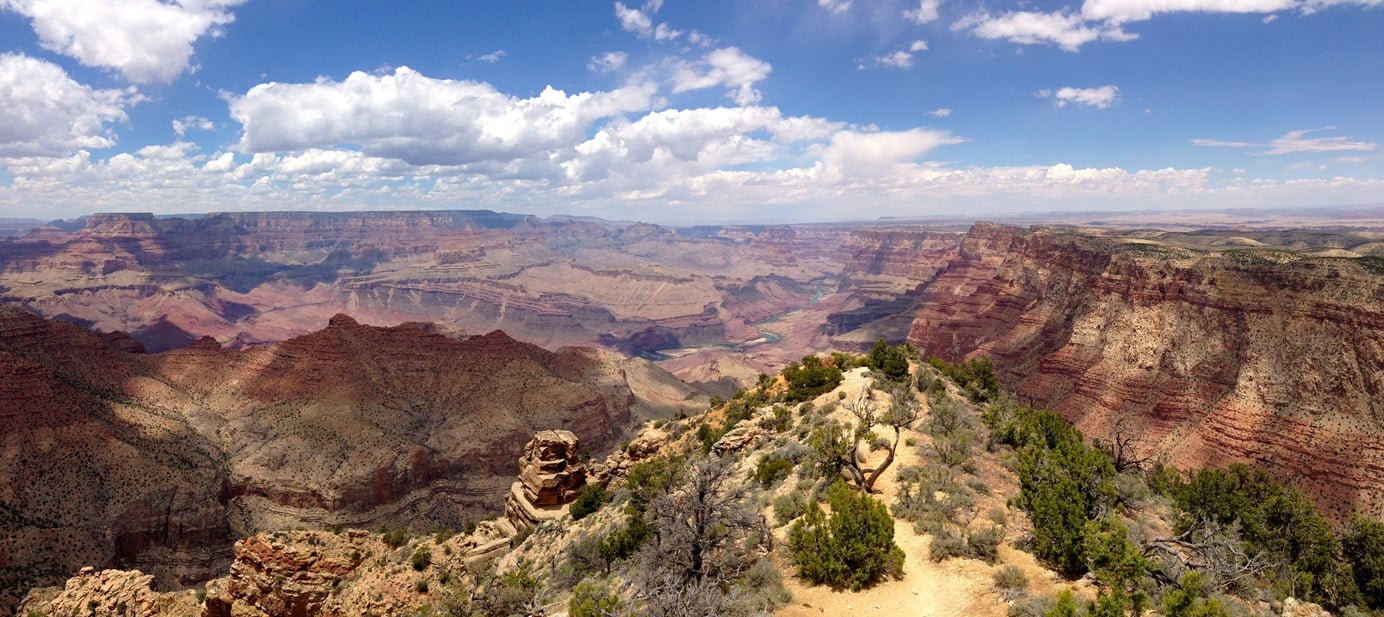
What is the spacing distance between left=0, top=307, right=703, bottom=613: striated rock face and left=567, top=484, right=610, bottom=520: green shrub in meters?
37.8

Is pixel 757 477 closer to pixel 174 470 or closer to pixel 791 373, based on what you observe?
pixel 791 373

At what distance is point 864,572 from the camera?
52.2 ft

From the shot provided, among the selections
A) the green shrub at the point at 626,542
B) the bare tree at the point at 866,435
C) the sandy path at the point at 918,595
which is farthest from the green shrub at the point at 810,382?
the sandy path at the point at 918,595

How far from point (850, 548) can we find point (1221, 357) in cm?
6285

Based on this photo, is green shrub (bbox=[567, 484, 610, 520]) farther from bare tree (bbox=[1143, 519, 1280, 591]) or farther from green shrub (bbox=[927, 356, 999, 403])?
bare tree (bbox=[1143, 519, 1280, 591])

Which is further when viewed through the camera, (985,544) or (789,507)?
(789,507)

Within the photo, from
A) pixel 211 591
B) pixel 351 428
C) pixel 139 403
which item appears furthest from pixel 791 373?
pixel 139 403

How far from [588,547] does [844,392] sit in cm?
1616

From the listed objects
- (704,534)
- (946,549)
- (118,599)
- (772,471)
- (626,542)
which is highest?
(704,534)

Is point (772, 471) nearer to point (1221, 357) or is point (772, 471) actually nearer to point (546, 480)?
point (546, 480)

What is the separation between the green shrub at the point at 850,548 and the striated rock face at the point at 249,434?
52.5 metres

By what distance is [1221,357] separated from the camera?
191 ft

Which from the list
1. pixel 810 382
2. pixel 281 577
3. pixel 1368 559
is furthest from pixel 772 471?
pixel 1368 559

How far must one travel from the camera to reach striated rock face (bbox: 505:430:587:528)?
121 ft
